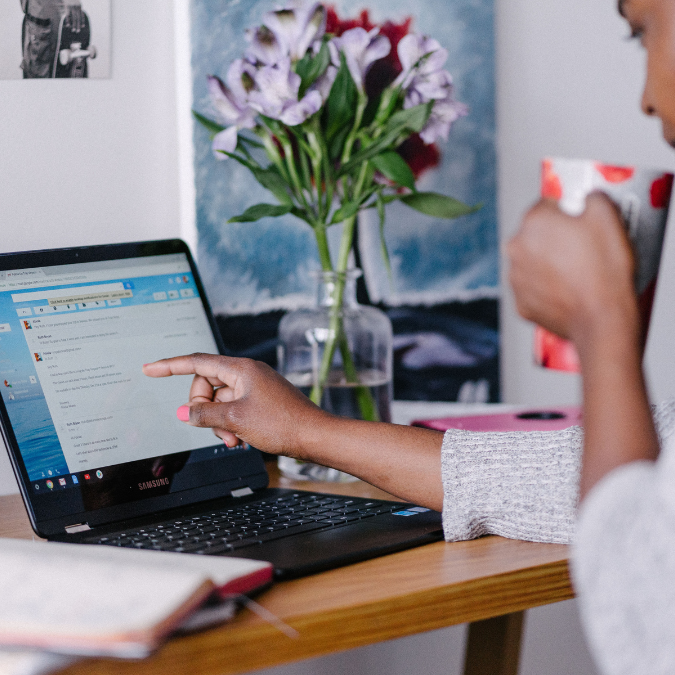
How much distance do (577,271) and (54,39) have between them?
74 cm

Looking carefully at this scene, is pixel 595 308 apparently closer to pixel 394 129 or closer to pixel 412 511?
pixel 412 511

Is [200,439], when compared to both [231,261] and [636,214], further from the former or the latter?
[636,214]

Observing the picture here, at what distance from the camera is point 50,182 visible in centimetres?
107

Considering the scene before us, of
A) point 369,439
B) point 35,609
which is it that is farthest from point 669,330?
point 35,609

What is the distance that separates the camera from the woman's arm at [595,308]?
574mm

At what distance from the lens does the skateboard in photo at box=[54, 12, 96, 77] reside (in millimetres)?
1059

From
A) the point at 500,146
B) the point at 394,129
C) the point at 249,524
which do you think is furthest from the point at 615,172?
the point at 500,146

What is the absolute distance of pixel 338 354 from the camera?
1.13 m

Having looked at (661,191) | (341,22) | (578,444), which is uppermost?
(341,22)

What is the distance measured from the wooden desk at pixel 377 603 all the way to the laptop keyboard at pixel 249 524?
99 millimetres

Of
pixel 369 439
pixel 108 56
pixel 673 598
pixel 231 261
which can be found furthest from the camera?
pixel 231 261

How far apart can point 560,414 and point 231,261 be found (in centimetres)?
50

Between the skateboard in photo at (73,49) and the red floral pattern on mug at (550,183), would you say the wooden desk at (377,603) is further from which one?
the skateboard in photo at (73,49)

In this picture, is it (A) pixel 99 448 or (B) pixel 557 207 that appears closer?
(B) pixel 557 207
